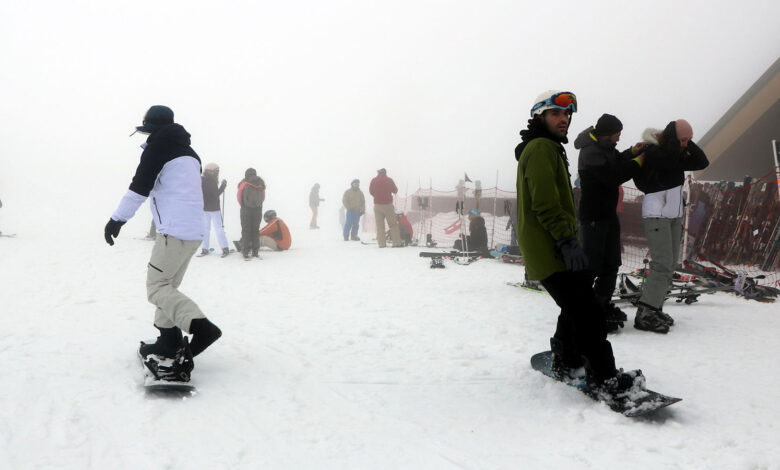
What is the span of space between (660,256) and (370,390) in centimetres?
298

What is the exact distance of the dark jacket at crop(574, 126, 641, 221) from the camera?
3984 mm

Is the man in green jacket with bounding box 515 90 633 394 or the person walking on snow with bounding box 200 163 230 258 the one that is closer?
the man in green jacket with bounding box 515 90 633 394

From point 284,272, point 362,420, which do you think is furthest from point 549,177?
point 284,272

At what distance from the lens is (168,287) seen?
3.17m

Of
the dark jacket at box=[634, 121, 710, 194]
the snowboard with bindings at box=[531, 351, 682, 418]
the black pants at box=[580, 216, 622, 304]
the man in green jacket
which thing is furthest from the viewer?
the dark jacket at box=[634, 121, 710, 194]

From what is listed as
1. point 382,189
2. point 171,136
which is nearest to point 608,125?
point 171,136

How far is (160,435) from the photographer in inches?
97.3

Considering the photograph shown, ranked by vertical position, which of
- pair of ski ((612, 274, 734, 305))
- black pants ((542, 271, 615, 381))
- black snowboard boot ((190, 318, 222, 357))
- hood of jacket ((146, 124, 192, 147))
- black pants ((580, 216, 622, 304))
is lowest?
pair of ski ((612, 274, 734, 305))

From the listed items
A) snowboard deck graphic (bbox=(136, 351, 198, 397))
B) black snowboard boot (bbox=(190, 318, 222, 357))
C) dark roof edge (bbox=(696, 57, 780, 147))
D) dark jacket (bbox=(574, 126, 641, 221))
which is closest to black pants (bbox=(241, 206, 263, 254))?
black snowboard boot (bbox=(190, 318, 222, 357))

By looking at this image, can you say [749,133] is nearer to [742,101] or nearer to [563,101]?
[742,101]

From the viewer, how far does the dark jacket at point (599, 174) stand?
3.98m

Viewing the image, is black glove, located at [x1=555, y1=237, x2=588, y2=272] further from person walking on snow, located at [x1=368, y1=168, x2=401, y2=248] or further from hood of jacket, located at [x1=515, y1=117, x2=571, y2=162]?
person walking on snow, located at [x1=368, y1=168, x2=401, y2=248]

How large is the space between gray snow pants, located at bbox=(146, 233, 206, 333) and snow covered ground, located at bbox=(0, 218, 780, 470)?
0.47 m

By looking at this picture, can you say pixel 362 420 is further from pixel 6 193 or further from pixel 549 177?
pixel 6 193
